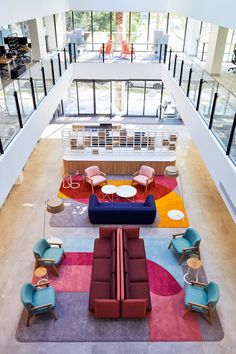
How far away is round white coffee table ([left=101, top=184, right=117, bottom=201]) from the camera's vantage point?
1091 cm

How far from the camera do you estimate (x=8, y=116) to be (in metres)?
6.44

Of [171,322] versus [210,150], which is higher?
[210,150]

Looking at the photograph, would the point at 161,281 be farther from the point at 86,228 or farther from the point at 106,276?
the point at 86,228

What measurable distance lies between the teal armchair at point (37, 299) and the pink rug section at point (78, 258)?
1322mm

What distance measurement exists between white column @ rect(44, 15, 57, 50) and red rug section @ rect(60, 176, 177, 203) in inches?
357

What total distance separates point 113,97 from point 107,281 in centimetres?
1386

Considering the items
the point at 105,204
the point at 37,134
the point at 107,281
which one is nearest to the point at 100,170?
the point at 105,204

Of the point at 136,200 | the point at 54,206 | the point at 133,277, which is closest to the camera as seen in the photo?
the point at 54,206

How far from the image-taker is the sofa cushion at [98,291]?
6.94m

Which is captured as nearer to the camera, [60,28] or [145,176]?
[145,176]

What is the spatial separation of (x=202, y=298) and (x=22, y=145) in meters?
5.84

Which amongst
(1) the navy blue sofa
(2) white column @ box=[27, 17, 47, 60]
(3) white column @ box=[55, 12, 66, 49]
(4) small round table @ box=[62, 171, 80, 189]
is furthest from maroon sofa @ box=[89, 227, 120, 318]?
(3) white column @ box=[55, 12, 66, 49]

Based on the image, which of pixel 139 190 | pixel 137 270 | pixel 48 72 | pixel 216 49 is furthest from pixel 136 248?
pixel 216 49

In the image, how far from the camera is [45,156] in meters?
14.1
